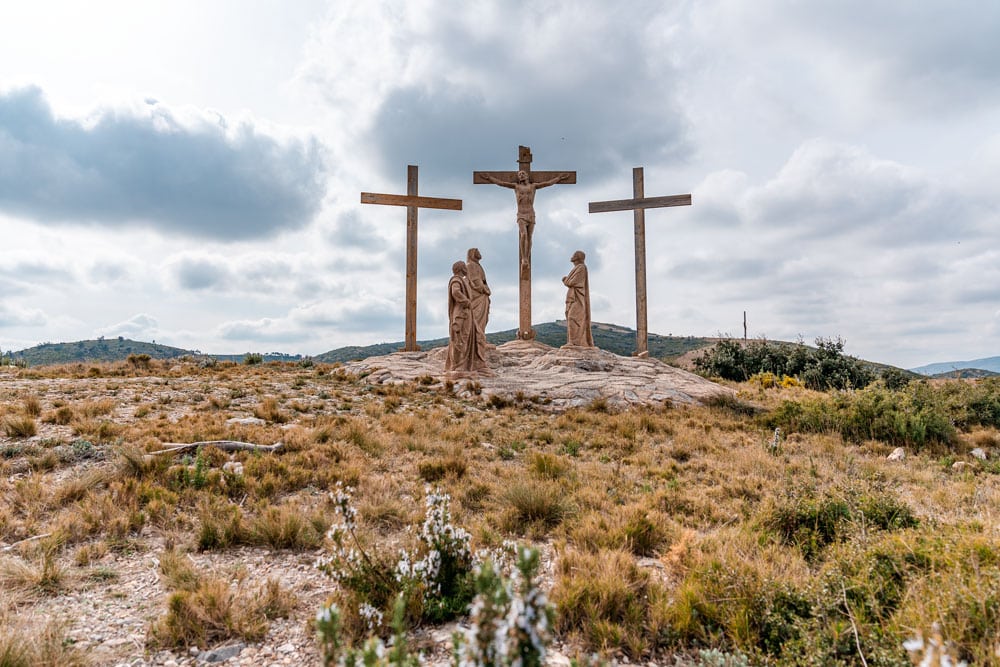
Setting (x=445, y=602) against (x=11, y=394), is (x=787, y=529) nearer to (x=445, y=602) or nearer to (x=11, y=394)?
(x=445, y=602)

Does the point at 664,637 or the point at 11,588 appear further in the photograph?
the point at 11,588

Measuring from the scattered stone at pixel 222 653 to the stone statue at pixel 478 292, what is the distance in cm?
1121

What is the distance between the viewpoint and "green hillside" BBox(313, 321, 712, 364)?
5691cm

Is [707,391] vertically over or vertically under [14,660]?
over

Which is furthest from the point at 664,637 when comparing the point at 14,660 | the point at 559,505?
the point at 14,660

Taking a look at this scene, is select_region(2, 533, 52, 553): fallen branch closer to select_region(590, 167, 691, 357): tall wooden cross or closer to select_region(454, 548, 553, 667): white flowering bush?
select_region(454, 548, 553, 667): white flowering bush

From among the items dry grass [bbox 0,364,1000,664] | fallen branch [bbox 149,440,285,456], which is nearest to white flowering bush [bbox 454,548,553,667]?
dry grass [bbox 0,364,1000,664]

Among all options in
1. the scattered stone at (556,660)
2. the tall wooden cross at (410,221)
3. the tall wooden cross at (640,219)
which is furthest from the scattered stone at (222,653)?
the tall wooden cross at (640,219)

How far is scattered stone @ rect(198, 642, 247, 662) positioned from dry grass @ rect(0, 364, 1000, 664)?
96 millimetres

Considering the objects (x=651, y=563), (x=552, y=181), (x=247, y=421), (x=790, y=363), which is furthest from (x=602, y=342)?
(x=651, y=563)

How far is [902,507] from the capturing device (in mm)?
4215

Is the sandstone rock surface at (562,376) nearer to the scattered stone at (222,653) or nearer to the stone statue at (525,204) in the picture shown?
the stone statue at (525,204)

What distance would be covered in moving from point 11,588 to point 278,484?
7.46ft

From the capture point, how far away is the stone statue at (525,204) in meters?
17.4
